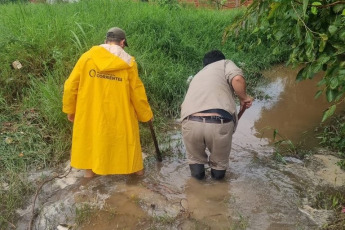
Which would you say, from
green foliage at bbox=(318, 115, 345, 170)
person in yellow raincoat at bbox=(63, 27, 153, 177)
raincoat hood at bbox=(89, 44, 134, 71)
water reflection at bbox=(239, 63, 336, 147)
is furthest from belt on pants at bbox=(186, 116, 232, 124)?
water reflection at bbox=(239, 63, 336, 147)

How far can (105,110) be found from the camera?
3.65m

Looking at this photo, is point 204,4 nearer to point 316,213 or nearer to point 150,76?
point 150,76

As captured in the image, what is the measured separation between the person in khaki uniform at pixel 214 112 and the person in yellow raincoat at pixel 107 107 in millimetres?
527

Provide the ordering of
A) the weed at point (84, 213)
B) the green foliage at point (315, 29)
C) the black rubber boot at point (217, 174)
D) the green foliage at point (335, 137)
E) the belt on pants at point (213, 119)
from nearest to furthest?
1. the green foliage at point (315, 29)
2. the weed at point (84, 213)
3. the belt on pants at point (213, 119)
4. the black rubber boot at point (217, 174)
5. the green foliage at point (335, 137)

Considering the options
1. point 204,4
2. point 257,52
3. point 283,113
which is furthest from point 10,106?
point 204,4

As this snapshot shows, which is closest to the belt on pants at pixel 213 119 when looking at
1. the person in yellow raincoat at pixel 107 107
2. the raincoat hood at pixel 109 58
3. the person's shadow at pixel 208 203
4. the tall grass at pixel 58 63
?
the person in yellow raincoat at pixel 107 107

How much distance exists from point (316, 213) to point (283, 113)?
3.17 meters

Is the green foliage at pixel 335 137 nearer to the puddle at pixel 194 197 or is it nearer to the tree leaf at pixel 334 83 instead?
the puddle at pixel 194 197

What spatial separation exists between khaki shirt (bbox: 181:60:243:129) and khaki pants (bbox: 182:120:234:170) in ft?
0.51

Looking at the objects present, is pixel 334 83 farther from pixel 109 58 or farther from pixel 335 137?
pixel 335 137

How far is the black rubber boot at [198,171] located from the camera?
4043 mm

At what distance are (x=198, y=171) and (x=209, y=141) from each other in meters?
0.45

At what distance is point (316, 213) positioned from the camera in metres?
3.43

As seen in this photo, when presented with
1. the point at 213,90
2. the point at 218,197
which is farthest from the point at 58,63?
the point at 218,197
